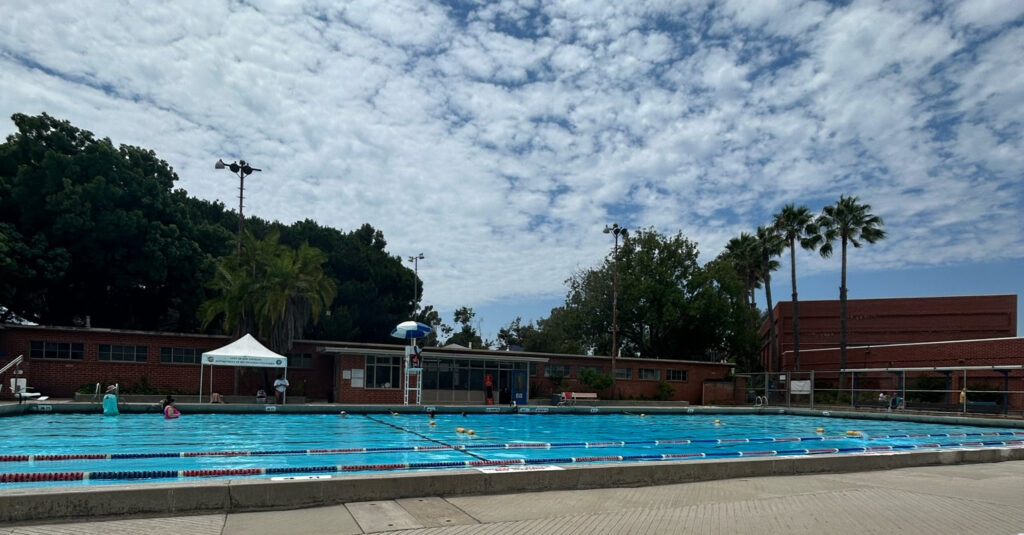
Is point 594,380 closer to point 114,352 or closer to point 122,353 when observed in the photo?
point 122,353

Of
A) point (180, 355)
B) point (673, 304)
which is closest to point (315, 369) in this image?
point (180, 355)

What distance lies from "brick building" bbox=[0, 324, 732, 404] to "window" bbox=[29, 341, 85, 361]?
0.03 m

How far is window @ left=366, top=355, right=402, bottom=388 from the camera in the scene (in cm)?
3350

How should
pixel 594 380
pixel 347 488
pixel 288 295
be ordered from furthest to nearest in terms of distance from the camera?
pixel 594 380 → pixel 288 295 → pixel 347 488

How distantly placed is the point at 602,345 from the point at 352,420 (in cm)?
3528

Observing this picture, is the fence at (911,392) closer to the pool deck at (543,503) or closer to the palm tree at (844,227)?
the palm tree at (844,227)

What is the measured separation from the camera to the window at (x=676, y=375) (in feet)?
142

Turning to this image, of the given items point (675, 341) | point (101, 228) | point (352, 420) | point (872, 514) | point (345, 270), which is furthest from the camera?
point (345, 270)

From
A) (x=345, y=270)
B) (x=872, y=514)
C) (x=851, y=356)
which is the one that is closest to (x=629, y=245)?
(x=851, y=356)

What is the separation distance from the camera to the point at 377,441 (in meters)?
17.4

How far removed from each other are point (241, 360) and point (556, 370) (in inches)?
731

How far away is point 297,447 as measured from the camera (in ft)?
52.0

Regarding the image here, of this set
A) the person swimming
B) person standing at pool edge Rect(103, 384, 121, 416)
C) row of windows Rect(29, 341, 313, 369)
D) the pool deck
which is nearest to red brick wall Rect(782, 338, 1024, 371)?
the pool deck

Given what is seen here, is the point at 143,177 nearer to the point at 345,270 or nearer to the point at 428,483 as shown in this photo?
the point at 345,270
